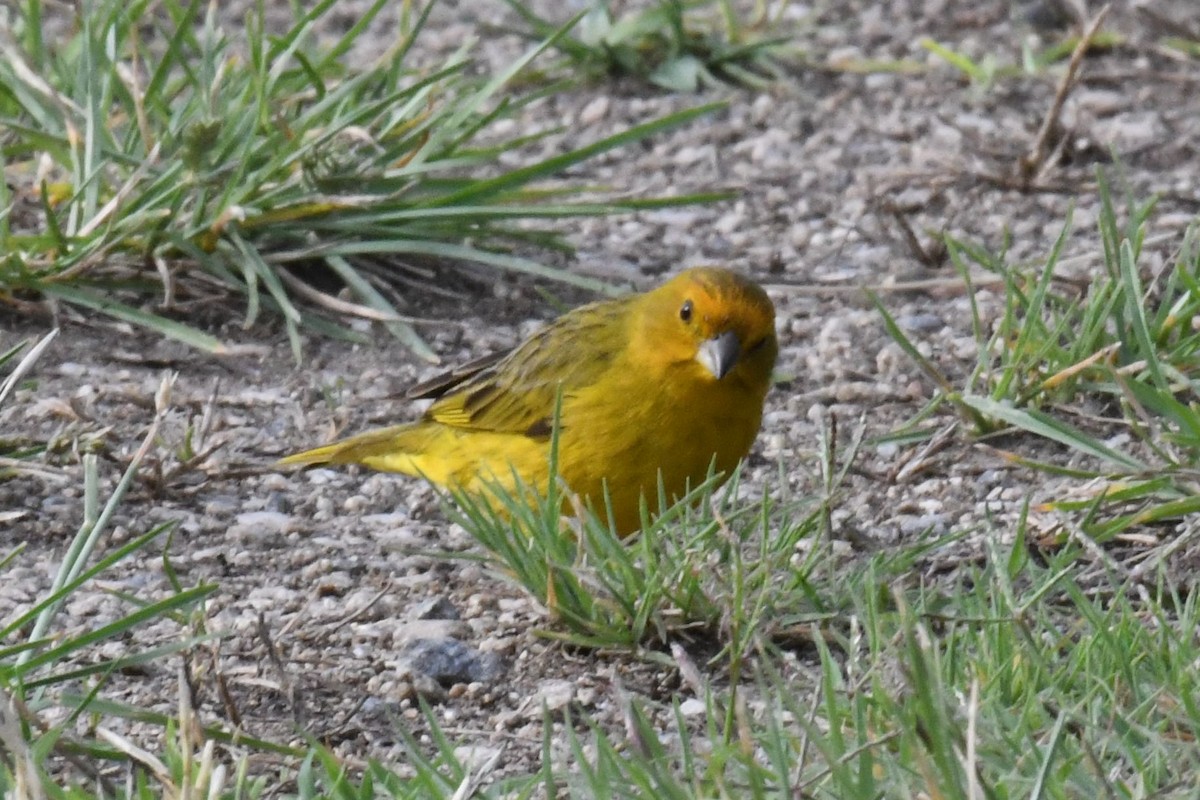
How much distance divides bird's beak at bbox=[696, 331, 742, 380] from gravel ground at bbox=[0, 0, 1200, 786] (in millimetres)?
271

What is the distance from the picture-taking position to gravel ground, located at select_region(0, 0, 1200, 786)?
3.66 m

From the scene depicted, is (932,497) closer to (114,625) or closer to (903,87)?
(114,625)

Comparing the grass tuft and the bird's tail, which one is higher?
the grass tuft

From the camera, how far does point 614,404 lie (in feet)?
14.2

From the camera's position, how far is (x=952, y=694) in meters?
2.98

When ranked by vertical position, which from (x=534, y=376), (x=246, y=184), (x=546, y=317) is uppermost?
(x=246, y=184)

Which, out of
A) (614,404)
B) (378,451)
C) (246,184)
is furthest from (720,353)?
(246,184)

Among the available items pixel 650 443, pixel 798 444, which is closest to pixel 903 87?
pixel 798 444

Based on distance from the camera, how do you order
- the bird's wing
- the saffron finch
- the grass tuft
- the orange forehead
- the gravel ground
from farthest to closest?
the grass tuft → the bird's wing → the orange forehead → the saffron finch → the gravel ground

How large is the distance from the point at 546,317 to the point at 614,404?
139 centimetres

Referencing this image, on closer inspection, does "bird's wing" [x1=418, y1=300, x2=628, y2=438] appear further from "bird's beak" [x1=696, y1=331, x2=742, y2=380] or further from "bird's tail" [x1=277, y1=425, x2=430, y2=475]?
"bird's beak" [x1=696, y1=331, x2=742, y2=380]

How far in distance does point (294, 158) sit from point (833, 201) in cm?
199

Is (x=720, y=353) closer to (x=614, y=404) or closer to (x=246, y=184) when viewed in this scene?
(x=614, y=404)

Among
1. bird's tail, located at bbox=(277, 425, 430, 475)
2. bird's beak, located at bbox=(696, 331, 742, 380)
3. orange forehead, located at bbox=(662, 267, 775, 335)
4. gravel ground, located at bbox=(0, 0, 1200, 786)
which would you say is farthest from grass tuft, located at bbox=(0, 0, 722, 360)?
bird's beak, located at bbox=(696, 331, 742, 380)
